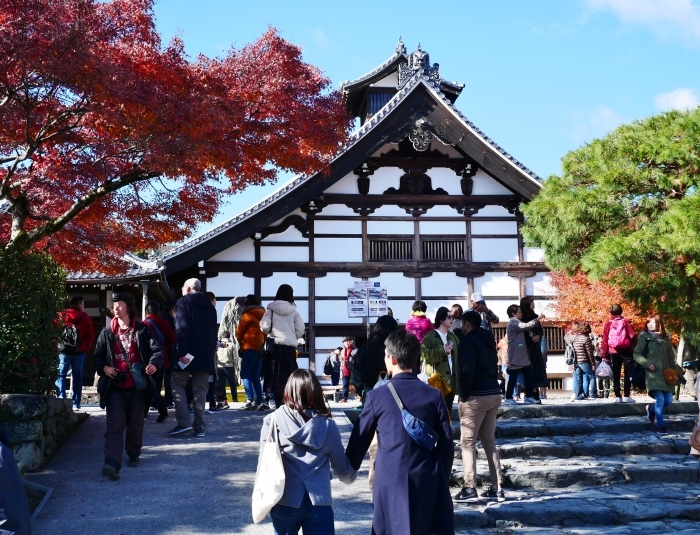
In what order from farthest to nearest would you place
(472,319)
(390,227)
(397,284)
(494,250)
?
(494,250)
(390,227)
(397,284)
(472,319)

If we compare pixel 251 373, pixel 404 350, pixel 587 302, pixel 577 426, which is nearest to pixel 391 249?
pixel 587 302

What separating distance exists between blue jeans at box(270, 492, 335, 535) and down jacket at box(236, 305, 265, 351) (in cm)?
659

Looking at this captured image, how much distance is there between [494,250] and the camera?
2111 centimetres

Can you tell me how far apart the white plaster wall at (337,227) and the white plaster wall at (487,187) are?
334cm

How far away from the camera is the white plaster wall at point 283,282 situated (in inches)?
791

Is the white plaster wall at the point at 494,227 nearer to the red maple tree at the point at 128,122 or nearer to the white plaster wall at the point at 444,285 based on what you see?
the white plaster wall at the point at 444,285

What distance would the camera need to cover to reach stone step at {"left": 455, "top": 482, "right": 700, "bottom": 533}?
7043mm

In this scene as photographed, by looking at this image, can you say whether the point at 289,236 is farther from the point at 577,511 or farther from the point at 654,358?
the point at 577,511

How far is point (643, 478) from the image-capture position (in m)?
8.79

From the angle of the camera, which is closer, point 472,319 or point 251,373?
point 472,319

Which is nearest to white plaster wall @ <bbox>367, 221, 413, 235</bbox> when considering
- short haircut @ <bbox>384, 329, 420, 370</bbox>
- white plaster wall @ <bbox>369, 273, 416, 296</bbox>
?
white plaster wall @ <bbox>369, 273, 416, 296</bbox>

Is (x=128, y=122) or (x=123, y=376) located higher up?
(x=128, y=122)

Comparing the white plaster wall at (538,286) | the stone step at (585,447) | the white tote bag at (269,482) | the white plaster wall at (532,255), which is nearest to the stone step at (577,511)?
the stone step at (585,447)

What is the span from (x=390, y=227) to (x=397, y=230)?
0.20 metres
